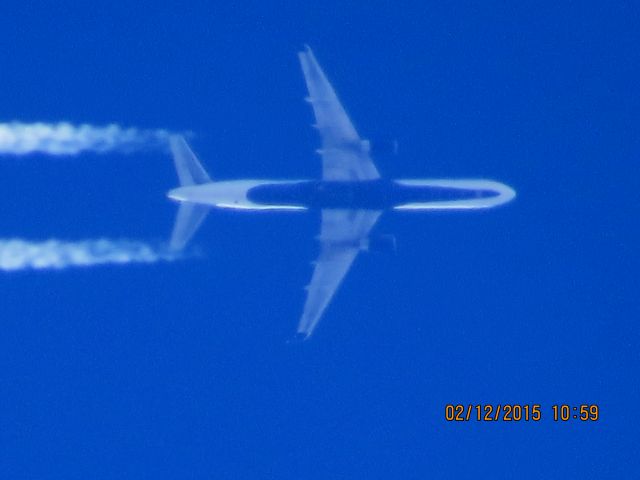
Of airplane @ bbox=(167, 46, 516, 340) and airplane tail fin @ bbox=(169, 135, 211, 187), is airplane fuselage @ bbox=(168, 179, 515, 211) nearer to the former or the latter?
airplane @ bbox=(167, 46, 516, 340)

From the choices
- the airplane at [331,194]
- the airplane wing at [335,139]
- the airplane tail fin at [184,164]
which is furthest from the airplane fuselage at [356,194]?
the airplane tail fin at [184,164]

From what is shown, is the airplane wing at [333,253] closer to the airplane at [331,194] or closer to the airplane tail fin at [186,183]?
the airplane at [331,194]

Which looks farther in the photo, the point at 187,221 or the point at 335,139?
the point at 187,221

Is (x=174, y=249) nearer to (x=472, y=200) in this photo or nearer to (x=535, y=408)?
(x=472, y=200)

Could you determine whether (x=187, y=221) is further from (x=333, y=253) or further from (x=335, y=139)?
(x=335, y=139)

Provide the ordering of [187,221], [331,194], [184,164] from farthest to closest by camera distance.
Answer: [184,164]
[187,221]
[331,194]

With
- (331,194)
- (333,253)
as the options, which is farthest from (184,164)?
(333,253)

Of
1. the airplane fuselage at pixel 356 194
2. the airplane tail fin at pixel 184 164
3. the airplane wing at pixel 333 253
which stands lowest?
the airplane wing at pixel 333 253
